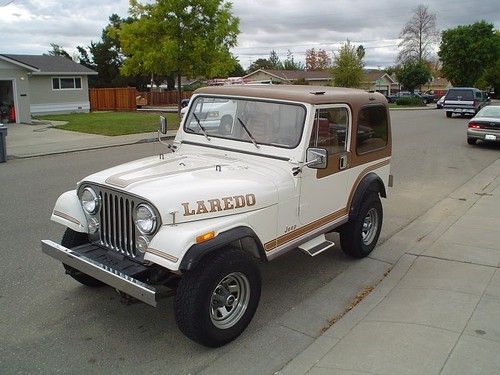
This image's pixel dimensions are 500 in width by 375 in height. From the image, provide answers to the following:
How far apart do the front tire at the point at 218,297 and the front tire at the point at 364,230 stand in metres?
1.87

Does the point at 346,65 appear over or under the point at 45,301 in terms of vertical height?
over

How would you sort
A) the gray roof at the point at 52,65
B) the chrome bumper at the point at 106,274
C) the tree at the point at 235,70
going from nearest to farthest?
the chrome bumper at the point at 106,274
the tree at the point at 235,70
the gray roof at the point at 52,65

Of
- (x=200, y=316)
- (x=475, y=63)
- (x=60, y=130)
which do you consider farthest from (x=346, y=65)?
(x=200, y=316)

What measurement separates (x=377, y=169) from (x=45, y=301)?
3806mm

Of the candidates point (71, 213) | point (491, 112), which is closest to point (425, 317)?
point (71, 213)

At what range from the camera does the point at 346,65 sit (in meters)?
45.6

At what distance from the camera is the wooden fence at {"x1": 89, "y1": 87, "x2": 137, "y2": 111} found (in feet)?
121

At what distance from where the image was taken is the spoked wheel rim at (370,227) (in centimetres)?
561

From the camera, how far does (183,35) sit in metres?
23.0

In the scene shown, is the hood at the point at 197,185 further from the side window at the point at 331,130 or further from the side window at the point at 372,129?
the side window at the point at 372,129

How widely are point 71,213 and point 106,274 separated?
870mm

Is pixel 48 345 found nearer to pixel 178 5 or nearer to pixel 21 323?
pixel 21 323

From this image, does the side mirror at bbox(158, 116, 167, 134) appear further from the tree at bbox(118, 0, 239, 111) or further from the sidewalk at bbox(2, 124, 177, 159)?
the tree at bbox(118, 0, 239, 111)

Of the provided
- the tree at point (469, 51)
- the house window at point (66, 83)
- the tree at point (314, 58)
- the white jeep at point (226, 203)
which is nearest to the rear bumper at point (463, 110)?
the house window at point (66, 83)
